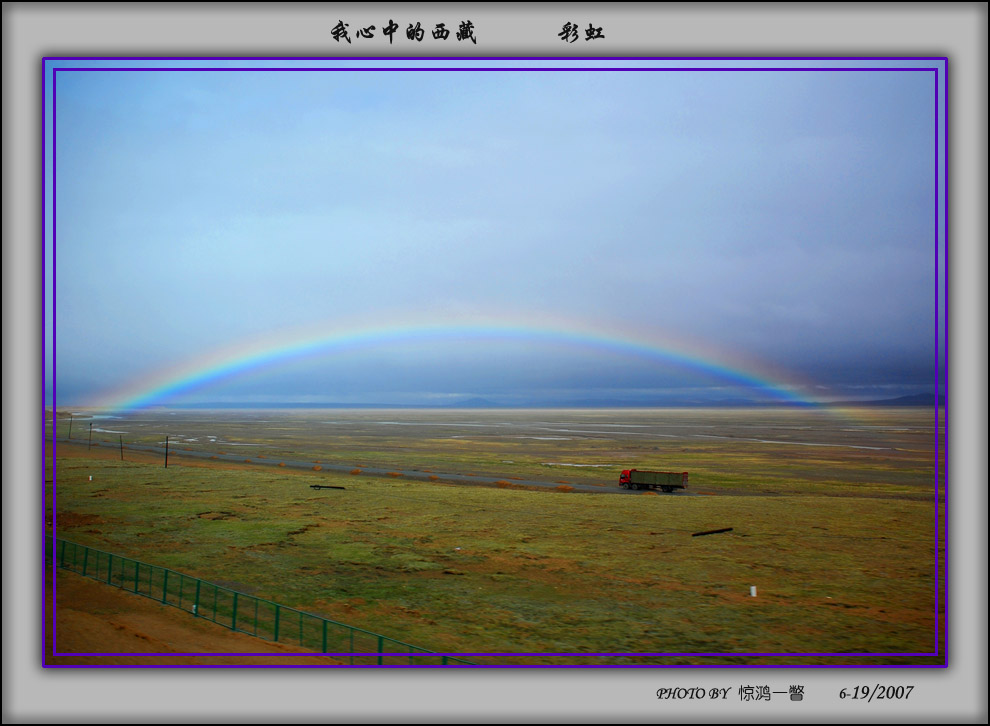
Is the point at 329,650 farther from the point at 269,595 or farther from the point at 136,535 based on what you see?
the point at 136,535

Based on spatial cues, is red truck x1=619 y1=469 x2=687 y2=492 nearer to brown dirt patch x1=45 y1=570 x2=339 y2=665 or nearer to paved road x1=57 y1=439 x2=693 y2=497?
paved road x1=57 y1=439 x2=693 y2=497

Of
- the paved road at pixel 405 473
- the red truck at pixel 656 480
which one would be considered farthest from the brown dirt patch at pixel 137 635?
the red truck at pixel 656 480

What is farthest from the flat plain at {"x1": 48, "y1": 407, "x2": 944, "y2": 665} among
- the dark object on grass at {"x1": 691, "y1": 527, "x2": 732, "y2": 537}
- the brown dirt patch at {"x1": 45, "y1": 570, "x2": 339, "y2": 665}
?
the brown dirt patch at {"x1": 45, "y1": 570, "x2": 339, "y2": 665}

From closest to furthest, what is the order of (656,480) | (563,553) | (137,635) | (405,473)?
(137,635), (563,553), (656,480), (405,473)

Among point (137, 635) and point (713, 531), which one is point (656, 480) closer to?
point (713, 531)

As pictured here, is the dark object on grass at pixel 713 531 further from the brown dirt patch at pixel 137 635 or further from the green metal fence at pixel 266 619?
the brown dirt patch at pixel 137 635

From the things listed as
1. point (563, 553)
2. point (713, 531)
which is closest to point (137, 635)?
point (563, 553)

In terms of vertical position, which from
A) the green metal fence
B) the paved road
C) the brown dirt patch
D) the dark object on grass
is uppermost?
the brown dirt patch
